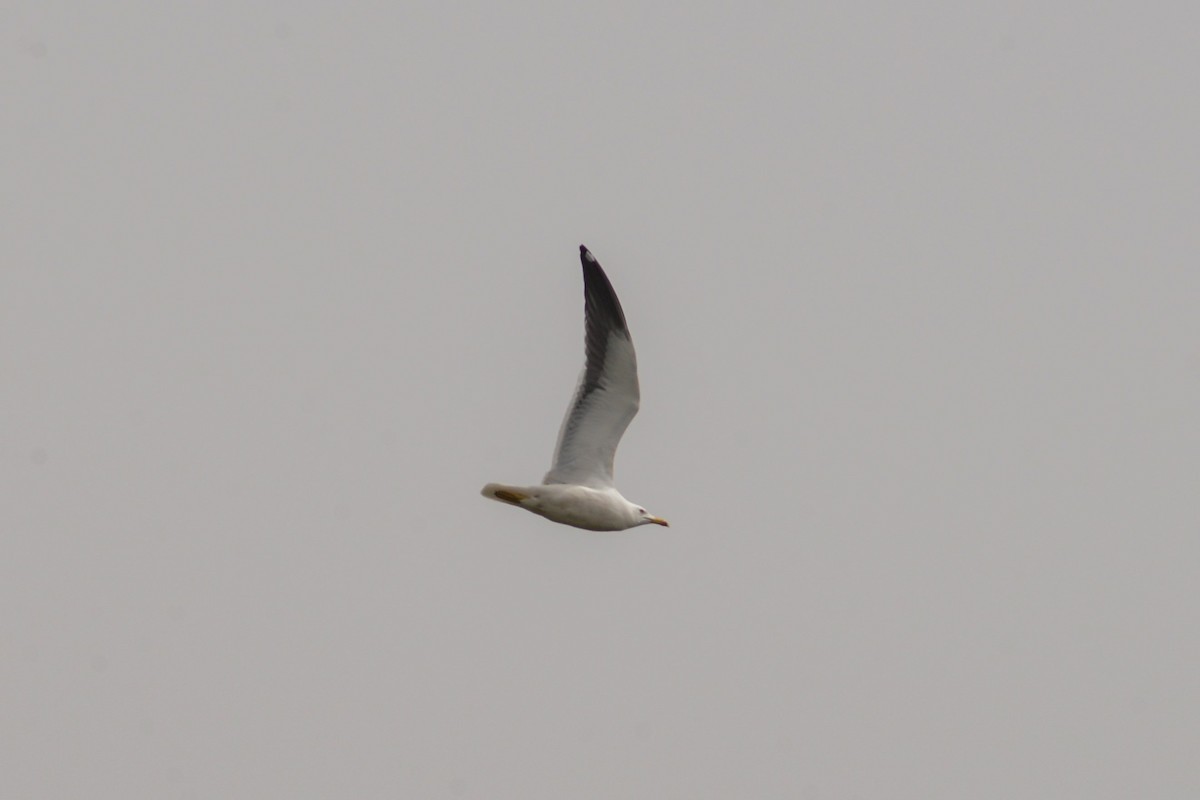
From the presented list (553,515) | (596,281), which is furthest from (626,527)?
(596,281)

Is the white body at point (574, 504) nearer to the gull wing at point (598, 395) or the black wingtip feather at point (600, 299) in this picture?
the gull wing at point (598, 395)

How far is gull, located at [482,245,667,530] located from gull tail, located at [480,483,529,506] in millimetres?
618

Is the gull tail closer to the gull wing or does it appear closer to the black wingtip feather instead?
the gull wing

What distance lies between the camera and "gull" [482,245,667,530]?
808 inches

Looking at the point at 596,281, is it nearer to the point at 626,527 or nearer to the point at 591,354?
the point at 591,354

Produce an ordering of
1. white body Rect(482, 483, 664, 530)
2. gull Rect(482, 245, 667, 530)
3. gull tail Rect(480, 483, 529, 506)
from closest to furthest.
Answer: gull tail Rect(480, 483, 529, 506) < white body Rect(482, 483, 664, 530) < gull Rect(482, 245, 667, 530)

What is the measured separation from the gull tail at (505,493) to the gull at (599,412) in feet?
A: 2.03

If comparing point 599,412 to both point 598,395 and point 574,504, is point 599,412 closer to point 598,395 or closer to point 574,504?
point 598,395

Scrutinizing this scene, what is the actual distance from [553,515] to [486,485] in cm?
95

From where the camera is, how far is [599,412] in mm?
20750

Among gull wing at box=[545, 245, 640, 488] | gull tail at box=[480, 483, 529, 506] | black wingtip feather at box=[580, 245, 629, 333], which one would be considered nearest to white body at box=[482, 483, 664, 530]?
gull tail at box=[480, 483, 529, 506]

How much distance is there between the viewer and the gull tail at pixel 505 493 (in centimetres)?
1969

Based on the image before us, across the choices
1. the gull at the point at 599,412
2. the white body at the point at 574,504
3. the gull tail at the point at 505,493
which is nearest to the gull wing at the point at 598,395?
the gull at the point at 599,412

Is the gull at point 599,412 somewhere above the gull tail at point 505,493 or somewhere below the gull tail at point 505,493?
above
